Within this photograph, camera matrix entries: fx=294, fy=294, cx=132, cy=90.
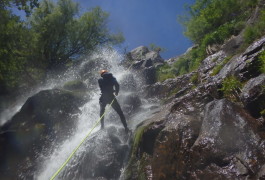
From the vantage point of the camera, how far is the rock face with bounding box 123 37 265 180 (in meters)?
6.00

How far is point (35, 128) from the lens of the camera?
14008 mm

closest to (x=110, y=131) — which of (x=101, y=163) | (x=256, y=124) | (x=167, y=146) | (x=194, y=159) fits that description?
(x=101, y=163)

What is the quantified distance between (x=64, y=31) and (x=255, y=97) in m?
21.9

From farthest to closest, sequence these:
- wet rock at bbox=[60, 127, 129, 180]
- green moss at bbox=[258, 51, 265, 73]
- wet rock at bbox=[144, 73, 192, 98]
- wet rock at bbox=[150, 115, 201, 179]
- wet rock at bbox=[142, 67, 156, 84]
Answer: wet rock at bbox=[142, 67, 156, 84]
wet rock at bbox=[144, 73, 192, 98]
wet rock at bbox=[60, 127, 129, 180]
green moss at bbox=[258, 51, 265, 73]
wet rock at bbox=[150, 115, 201, 179]

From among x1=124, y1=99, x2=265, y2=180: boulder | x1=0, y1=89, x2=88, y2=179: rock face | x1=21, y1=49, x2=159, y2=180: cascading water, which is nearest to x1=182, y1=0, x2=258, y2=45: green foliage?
x1=21, y1=49, x2=159, y2=180: cascading water

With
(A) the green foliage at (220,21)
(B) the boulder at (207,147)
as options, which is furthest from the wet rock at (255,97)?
(A) the green foliage at (220,21)

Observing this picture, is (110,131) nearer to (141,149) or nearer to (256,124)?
(141,149)

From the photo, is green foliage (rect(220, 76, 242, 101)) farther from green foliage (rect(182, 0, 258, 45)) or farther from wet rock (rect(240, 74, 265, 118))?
green foliage (rect(182, 0, 258, 45))

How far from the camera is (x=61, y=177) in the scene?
10406 mm

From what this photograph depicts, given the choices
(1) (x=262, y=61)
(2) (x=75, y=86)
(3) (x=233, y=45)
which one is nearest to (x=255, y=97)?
(1) (x=262, y=61)

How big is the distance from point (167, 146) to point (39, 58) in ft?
66.3

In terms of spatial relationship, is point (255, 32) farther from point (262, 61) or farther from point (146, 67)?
point (146, 67)

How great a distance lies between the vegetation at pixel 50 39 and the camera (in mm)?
21067

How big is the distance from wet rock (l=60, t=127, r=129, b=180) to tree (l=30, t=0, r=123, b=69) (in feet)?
50.7
